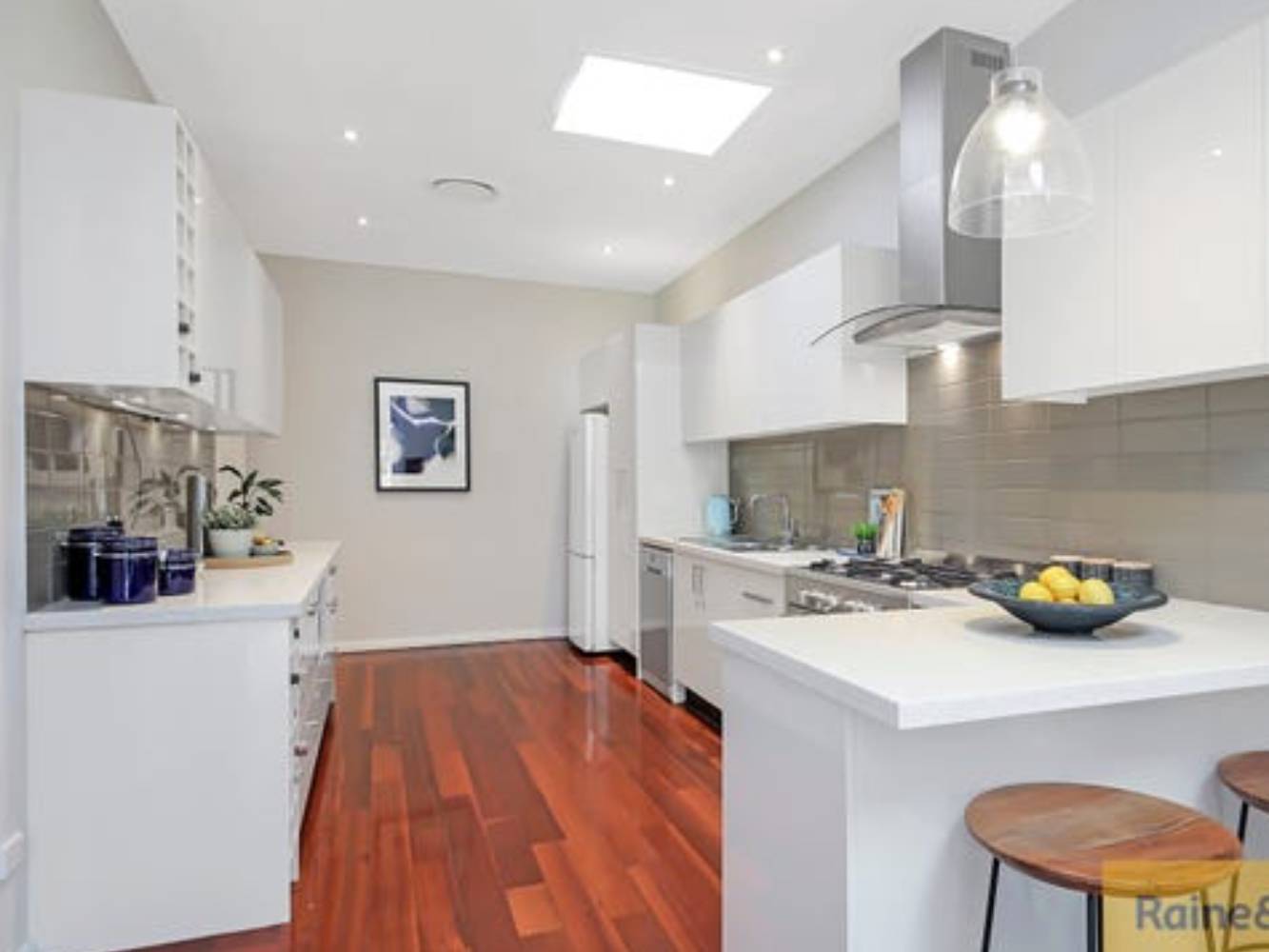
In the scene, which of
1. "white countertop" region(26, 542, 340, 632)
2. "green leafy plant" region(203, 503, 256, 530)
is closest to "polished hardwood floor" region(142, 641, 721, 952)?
"white countertop" region(26, 542, 340, 632)

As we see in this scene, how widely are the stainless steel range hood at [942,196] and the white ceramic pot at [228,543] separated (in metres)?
2.85

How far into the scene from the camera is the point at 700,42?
2.67 meters

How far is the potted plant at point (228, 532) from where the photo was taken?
10.7 feet

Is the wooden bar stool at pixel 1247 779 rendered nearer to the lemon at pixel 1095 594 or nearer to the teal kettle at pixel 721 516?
the lemon at pixel 1095 594

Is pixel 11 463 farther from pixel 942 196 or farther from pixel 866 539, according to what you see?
pixel 866 539

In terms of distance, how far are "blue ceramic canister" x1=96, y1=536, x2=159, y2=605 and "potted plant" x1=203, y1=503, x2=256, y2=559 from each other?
1.20 m

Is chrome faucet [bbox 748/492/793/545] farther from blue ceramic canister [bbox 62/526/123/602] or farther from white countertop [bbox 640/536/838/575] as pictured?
blue ceramic canister [bbox 62/526/123/602]

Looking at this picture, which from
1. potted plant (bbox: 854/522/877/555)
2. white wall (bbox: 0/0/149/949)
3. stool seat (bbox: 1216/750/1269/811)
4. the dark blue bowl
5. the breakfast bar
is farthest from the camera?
potted plant (bbox: 854/522/877/555)

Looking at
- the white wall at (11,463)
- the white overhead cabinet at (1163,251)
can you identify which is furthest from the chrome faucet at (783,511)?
the white wall at (11,463)

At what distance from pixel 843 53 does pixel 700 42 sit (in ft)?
1.79

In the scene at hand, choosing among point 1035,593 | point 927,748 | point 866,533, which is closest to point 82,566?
point 927,748

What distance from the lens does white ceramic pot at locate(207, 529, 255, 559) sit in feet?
10.7

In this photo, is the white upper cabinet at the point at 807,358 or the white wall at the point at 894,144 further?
the white upper cabinet at the point at 807,358

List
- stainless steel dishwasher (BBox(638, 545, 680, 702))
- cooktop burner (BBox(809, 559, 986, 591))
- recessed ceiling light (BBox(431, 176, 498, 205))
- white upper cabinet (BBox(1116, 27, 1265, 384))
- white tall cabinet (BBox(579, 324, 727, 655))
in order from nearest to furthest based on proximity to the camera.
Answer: white upper cabinet (BBox(1116, 27, 1265, 384)), cooktop burner (BBox(809, 559, 986, 591)), recessed ceiling light (BBox(431, 176, 498, 205)), stainless steel dishwasher (BBox(638, 545, 680, 702)), white tall cabinet (BBox(579, 324, 727, 655))
